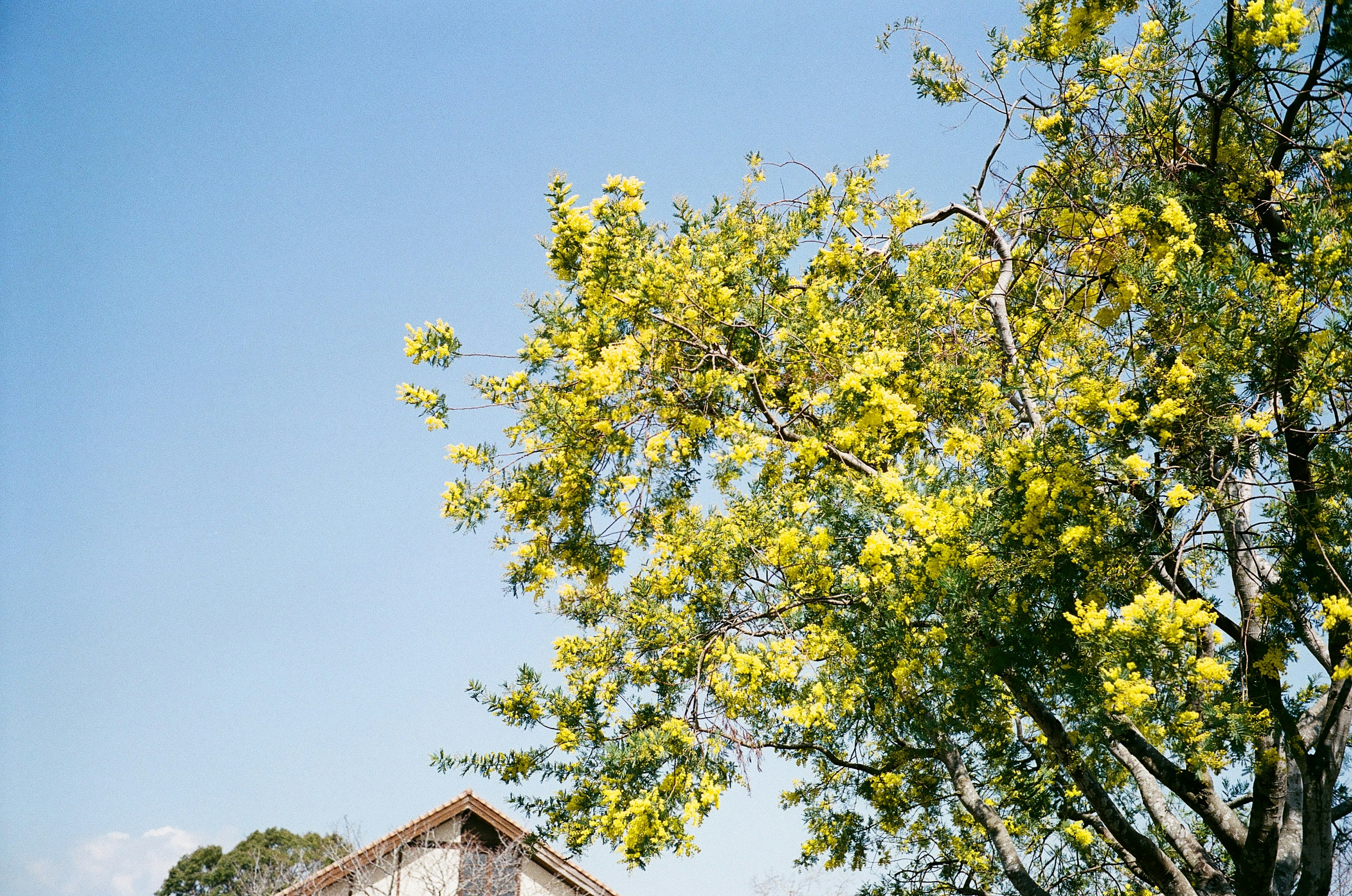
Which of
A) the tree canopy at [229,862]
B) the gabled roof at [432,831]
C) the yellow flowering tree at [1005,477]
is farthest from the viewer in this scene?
the tree canopy at [229,862]

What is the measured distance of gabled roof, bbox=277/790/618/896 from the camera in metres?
12.0

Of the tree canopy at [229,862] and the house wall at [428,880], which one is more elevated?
the tree canopy at [229,862]

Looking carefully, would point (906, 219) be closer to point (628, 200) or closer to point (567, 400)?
point (628, 200)

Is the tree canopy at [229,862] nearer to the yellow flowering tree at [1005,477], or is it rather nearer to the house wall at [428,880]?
the house wall at [428,880]

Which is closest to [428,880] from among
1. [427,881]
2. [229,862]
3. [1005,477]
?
[427,881]

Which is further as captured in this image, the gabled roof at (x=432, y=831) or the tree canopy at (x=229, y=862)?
the tree canopy at (x=229, y=862)

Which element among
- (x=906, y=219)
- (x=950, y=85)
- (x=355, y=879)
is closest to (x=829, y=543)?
(x=906, y=219)

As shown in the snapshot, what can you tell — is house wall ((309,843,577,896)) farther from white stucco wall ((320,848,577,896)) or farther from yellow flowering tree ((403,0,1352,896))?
yellow flowering tree ((403,0,1352,896))

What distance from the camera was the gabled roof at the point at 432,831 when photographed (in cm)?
1204

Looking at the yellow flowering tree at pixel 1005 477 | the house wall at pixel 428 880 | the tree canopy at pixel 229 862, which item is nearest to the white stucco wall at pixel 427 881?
the house wall at pixel 428 880

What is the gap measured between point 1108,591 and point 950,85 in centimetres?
438

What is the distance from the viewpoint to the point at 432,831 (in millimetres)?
12977

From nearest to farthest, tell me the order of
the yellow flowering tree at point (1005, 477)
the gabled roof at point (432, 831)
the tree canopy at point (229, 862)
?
1. the yellow flowering tree at point (1005, 477)
2. the gabled roof at point (432, 831)
3. the tree canopy at point (229, 862)

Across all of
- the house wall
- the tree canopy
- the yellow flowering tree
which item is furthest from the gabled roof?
the tree canopy
